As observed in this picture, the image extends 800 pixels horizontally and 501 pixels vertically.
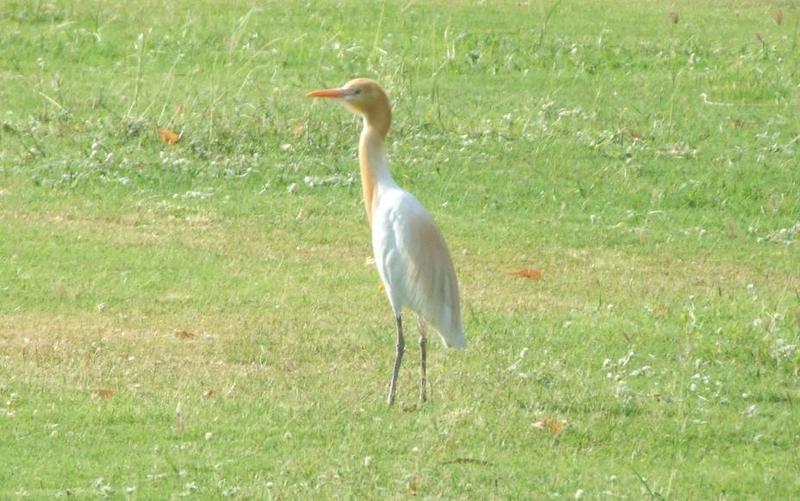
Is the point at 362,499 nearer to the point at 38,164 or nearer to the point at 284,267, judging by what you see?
the point at 284,267

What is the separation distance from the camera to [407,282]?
755 centimetres

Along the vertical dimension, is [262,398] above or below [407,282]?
below

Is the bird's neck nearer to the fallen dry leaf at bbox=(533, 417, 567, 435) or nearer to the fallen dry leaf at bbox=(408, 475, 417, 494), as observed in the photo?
the fallen dry leaf at bbox=(533, 417, 567, 435)

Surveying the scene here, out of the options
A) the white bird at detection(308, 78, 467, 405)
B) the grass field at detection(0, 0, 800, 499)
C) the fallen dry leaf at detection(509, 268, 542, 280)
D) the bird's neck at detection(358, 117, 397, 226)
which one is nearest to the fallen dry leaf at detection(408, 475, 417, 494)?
the grass field at detection(0, 0, 800, 499)

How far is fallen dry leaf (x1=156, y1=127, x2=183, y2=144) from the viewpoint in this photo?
1184 cm

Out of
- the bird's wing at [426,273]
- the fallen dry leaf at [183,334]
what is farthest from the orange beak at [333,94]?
the fallen dry leaf at [183,334]

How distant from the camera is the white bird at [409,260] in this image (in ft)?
24.5

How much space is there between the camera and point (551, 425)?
7.01 m

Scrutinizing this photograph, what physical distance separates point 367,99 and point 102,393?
6.22 feet

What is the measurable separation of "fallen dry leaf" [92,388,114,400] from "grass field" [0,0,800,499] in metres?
0.06

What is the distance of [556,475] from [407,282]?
1449mm

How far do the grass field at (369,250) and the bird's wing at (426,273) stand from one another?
33 cm

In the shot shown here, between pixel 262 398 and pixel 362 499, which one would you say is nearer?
pixel 362 499

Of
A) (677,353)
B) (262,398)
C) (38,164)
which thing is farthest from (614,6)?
(262,398)
